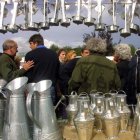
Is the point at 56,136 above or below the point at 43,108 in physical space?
below

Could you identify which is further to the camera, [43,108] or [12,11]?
[12,11]

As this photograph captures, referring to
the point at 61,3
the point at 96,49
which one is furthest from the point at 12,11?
the point at 96,49

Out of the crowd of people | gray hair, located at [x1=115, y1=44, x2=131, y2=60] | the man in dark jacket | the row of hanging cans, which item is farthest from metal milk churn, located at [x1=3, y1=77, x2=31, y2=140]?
gray hair, located at [x1=115, y1=44, x2=131, y2=60]

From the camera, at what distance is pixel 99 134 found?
152 cm

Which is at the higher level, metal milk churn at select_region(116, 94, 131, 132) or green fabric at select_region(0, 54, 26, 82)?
green fabric at select_region(0, 54, 26, 82)

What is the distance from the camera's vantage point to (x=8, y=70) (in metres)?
2.13

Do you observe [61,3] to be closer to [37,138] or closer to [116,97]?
[116,97]

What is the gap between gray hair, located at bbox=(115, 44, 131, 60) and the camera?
2384 millimetres

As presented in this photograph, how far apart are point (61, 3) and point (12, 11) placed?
0.36 metres

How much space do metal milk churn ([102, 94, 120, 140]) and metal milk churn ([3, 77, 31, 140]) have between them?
12.4 inches

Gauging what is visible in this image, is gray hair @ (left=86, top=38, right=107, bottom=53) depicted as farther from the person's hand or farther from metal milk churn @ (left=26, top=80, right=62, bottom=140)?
metal milk churn @ (left=26, top=80, right=62, bottom=140)

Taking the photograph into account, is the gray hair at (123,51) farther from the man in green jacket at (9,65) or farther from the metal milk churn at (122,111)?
the metal milk churn at (122,111)

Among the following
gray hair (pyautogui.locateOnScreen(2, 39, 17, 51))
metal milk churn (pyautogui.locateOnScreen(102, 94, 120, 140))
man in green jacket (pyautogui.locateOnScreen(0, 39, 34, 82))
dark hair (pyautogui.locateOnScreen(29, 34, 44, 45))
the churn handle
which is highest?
dark hair (pyautogui.locateOnScreen(29, 34, 44, 45))

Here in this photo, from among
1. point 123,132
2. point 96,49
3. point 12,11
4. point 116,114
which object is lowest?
point 123,132
